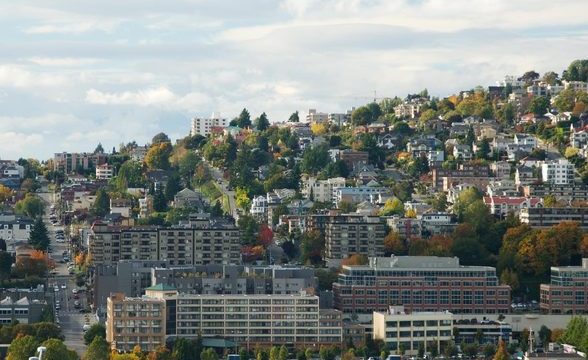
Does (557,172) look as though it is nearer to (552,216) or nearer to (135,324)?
(552,216)

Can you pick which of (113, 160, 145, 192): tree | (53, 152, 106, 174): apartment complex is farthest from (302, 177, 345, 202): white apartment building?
(53, 152, 106, 174): apartment complex

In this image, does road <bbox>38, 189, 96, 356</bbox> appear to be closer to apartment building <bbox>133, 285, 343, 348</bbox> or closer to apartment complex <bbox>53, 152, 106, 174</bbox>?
apartment building <bbox>133, 285, 343, 348</bbox>

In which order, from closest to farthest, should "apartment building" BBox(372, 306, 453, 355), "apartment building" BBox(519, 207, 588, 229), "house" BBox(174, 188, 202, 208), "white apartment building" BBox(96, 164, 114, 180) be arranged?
"apartment building" BBox(372, 306, 453, 355)
"apartment building" BBox(519, 207, 588, 229)
"house" BBox(174, 188, 202, 208)
"white apartment building" BBox(96, 164, 114, 180)

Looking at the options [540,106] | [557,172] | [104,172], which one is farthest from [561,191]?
[104,172]

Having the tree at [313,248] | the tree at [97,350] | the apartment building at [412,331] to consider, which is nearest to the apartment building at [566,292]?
the apartment building at [412,331]

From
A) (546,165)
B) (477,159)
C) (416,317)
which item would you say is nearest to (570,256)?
(416,317)

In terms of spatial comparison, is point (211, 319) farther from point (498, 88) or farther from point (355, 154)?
point (498, 88)
